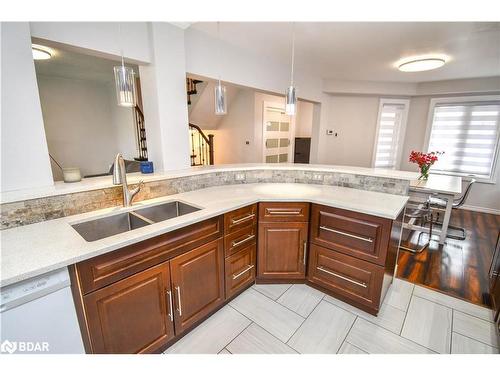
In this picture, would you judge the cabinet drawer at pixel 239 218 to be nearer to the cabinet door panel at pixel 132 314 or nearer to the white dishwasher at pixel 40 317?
the cabinet door panel at pixel 132 314

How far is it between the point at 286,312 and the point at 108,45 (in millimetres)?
2501

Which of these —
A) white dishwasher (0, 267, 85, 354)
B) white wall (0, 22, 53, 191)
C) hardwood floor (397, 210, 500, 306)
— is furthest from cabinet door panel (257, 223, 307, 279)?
white wall (0, 22, 53, 191)

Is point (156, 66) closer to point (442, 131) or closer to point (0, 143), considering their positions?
point (0, 143)

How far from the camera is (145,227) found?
130cm

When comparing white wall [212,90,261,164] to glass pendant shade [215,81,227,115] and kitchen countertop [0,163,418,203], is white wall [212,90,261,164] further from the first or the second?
glass pendant shade [215,81,227,115]

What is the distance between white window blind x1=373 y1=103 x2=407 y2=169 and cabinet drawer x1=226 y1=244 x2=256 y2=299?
435cm

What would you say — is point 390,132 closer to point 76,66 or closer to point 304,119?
point 304,119

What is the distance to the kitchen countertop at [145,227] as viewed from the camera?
964 mm

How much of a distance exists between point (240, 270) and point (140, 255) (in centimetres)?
92

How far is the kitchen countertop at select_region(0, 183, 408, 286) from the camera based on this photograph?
0.96 m

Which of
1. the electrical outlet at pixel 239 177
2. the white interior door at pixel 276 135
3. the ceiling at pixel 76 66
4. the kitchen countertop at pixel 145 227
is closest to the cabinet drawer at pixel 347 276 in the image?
the kitchen countertop at pixel 145 227

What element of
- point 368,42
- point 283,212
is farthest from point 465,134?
point 283,212

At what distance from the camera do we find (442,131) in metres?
4.63

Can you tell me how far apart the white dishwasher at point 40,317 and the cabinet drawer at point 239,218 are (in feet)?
3.16
